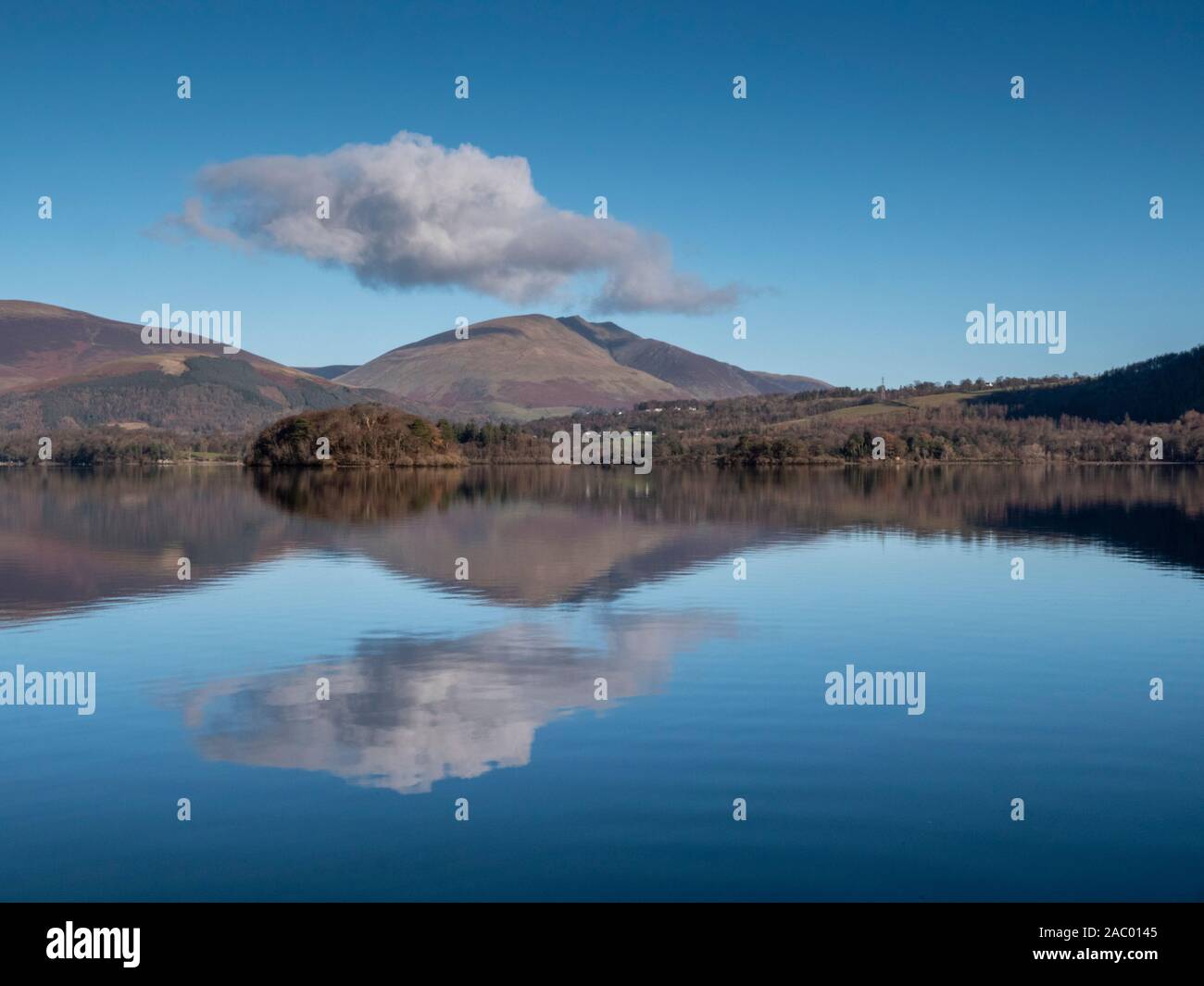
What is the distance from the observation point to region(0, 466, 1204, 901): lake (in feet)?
39.6

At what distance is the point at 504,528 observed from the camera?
58.4 m

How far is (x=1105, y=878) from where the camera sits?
38.7 ft

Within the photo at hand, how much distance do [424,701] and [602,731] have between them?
144 inches

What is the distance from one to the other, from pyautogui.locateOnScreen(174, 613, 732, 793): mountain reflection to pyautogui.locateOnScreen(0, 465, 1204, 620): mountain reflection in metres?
6.88

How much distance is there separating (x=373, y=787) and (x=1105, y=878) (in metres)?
8.99

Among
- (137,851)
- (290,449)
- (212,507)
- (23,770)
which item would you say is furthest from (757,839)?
(290,449)

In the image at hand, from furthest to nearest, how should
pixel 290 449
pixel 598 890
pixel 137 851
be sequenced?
pixel 290 449 → pixel 137 851 → pixel 598 890

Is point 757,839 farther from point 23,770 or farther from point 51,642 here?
point 51,642
